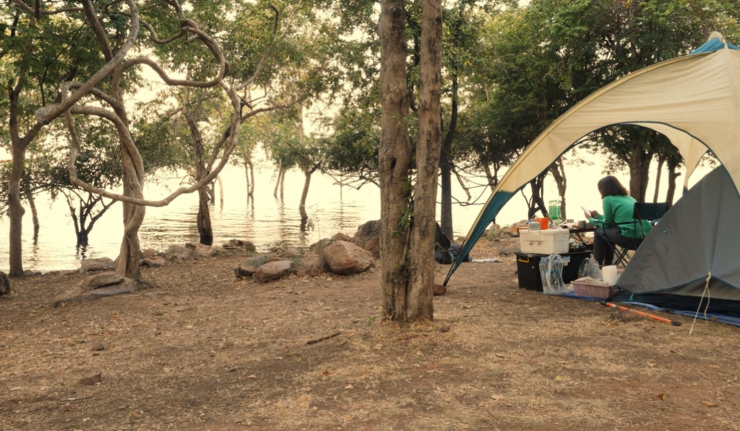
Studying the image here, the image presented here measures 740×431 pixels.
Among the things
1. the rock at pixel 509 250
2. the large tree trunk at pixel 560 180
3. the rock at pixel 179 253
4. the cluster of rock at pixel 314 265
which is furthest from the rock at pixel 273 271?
the large tree trunk at pixel 560 180

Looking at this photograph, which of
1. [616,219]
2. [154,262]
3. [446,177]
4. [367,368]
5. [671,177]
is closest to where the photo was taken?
[367,368]

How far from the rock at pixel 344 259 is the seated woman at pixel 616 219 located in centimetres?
391

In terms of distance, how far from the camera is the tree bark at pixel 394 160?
242 inches

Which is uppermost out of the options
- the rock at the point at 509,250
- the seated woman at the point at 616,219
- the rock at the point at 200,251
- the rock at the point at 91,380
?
the seated woman at the point at 616,219

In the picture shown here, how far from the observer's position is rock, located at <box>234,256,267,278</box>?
11.1 metres

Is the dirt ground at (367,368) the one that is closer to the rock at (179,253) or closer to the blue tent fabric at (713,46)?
the blue tent fabric at (713,46)

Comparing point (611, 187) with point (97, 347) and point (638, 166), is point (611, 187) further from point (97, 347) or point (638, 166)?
point (638, 166)

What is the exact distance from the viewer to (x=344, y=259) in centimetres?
1070

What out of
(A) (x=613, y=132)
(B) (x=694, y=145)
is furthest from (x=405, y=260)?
(A) (x=613, y=132)

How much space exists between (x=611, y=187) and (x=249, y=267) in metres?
6.15

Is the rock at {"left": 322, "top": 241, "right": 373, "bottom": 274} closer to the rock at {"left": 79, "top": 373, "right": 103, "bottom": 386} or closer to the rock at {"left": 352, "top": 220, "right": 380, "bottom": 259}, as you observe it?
the rock at {"left": 352, "top": 220, "right": 380, "bottom": 259}

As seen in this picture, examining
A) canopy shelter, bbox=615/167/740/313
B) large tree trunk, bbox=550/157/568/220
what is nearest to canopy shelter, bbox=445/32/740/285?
canopy shelter, bbox=615/167/740/313

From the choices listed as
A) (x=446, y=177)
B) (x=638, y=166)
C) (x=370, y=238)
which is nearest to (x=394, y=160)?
(x=370, y=238)

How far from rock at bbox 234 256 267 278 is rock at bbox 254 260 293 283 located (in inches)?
13.9
